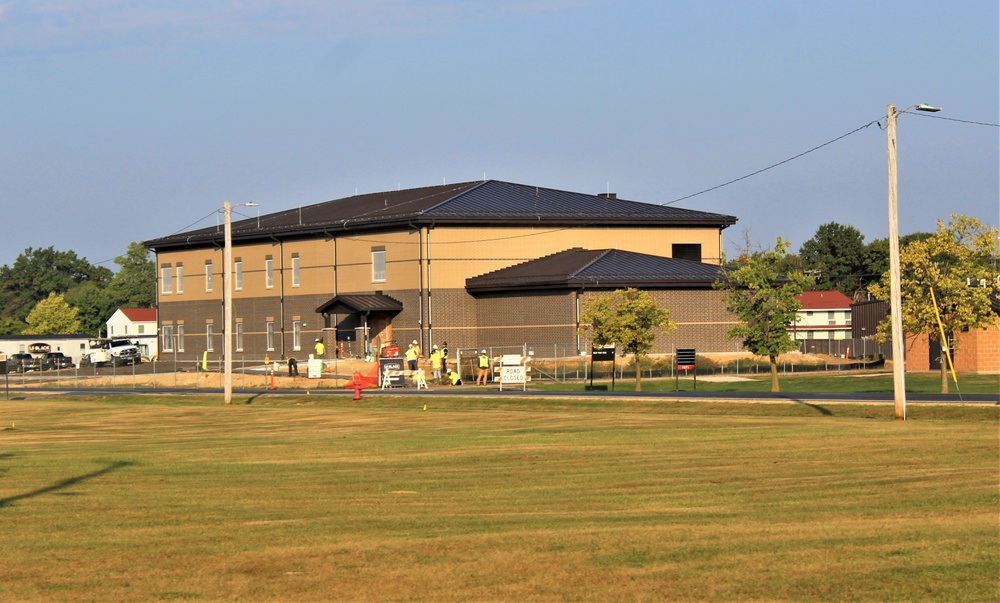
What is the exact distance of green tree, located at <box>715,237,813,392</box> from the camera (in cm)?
5056

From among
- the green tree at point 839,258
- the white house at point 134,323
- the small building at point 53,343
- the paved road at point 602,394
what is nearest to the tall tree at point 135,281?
the white house at point 134,323

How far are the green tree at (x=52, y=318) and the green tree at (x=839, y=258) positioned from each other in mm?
94345

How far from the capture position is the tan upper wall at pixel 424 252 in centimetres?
7675

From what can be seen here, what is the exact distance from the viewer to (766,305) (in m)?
51.0

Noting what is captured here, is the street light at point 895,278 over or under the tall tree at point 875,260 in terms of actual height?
under

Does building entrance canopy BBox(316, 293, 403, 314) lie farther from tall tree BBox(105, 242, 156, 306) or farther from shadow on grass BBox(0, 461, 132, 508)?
tall tree BBox(105, 242, 156, 306)

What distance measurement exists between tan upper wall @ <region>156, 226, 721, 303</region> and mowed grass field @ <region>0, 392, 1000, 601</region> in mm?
46351

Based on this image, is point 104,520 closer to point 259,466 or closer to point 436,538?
point 436,538

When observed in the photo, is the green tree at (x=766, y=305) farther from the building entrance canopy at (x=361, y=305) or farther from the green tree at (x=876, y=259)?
the green tree at (x=876, y=259)

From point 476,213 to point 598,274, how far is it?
1016 centimetres

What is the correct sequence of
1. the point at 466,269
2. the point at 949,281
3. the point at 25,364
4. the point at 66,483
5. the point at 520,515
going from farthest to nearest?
Result: the point at 25,364
the point at 466,269
the point at 949,281
the point at 66,483
the point at 520,515

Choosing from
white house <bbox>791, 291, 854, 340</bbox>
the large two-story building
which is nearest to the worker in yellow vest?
the large two-story building

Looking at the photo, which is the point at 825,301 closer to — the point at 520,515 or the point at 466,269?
the point at 466,269

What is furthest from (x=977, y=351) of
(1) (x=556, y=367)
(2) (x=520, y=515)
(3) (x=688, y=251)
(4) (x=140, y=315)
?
(4) (x=140, y=315)
